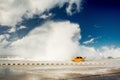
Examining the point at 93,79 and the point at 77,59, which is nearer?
the point at 93,79

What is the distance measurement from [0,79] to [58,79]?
6346 millimetres

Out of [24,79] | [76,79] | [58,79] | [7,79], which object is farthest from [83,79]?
[7,79]

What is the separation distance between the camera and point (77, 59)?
85.3 metres

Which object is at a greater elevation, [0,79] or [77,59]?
[77,59]

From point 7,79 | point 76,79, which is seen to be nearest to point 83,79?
point 76,79

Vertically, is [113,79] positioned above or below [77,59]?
below

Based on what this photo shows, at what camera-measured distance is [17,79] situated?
77.2 ft

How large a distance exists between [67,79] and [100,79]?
3.67 meters

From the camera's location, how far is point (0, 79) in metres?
22.9

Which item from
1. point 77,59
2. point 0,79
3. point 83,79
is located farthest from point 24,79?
point 77,59

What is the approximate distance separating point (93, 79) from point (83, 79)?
43.6 inches

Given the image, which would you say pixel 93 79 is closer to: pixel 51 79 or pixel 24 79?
pixel 51 79

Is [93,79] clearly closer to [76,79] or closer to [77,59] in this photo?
[76,79]

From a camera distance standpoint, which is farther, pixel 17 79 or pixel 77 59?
pixel 77 59
